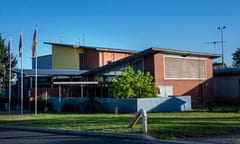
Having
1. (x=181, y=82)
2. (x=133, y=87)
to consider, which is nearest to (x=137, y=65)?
(x=181, y=82)

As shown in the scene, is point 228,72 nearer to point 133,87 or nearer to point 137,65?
point 137,65

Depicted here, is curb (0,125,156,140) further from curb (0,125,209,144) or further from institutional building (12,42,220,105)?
institutional building (12,42,220,105)

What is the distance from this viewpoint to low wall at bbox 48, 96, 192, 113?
2609cm

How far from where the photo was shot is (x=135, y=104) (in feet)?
84.9

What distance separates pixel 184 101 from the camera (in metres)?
28.5

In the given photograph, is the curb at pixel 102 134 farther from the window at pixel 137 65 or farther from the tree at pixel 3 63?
the tree at pixel 3 63

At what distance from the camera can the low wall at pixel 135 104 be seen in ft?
85.6

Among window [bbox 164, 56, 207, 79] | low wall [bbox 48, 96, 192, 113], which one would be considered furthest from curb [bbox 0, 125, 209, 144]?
window [bbox 164, 56, 207, 79]

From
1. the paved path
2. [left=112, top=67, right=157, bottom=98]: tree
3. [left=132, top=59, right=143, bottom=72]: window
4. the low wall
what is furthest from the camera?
[left=132, top=59, right=143, bottom=72]: window

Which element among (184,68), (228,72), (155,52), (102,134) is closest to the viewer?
(102,134)

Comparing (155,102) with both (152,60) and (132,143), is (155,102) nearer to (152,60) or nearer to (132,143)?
(152,60)

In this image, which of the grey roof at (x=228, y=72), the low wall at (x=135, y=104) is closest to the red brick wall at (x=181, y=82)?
the grey roof at (x=228, y=72)

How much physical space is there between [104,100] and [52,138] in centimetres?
1424

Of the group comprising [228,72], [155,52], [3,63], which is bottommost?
[228,72]
